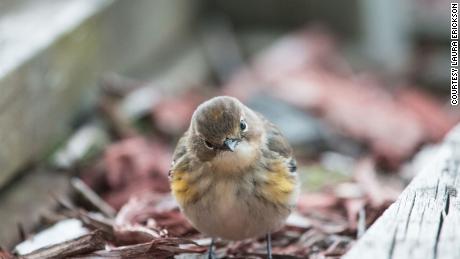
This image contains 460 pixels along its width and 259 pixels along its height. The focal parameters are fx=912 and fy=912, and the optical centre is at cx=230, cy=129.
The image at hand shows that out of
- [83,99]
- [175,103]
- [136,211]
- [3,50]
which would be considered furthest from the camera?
[175,103]

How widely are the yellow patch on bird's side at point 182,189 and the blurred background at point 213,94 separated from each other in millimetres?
418

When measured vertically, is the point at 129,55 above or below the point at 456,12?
below

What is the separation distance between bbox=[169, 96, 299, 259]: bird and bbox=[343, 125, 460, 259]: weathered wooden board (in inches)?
27.4

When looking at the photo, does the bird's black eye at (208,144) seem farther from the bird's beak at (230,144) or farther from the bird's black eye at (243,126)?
the bird's black eye at (243,126)

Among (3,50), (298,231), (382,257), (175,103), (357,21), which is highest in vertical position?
(357,21)

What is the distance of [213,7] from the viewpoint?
809cm

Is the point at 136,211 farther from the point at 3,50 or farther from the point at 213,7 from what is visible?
the point at 213,7

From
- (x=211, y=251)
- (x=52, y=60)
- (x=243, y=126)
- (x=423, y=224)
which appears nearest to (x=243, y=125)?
(x=243, y=126)

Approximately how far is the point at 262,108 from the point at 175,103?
0.65 m

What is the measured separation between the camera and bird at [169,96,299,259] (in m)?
4.04

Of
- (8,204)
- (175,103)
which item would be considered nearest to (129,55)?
(175,103)

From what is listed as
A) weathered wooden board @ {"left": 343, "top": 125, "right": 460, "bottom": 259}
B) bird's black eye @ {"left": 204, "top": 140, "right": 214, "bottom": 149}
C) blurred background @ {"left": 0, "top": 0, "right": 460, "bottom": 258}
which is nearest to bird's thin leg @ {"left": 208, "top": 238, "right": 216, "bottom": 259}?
blurred background @ {"left": 0, "top": 0, "right": 460, "bottom": 258}

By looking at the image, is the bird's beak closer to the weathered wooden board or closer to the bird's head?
the bird's head

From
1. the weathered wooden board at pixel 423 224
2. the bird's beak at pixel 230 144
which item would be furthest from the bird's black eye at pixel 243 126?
the weathered wooden board at pixel 423 224
